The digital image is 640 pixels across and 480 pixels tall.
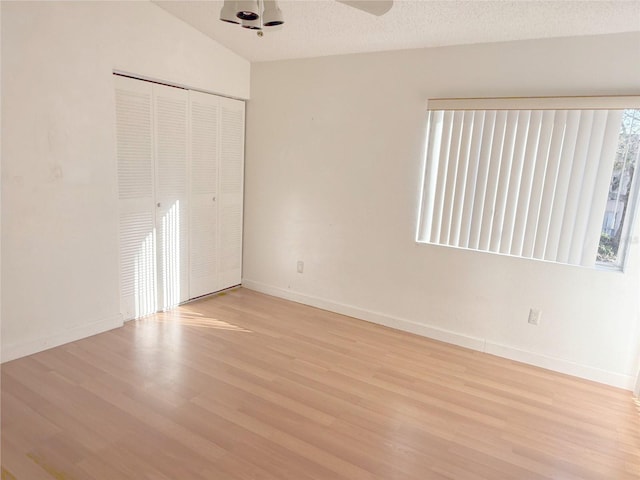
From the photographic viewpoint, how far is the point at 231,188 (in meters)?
4.30

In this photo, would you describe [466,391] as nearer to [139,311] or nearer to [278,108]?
[139,311]

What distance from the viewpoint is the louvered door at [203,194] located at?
3826 mm

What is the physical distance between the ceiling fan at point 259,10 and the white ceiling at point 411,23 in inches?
5.9

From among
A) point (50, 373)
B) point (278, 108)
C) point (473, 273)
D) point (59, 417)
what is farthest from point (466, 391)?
point (278, 108)

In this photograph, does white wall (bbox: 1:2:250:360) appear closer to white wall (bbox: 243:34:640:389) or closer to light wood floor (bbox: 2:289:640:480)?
light wood floor (bbox: 2:289:640:480)

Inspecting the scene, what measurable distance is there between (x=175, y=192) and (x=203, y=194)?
1.09ft

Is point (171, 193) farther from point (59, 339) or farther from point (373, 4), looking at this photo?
point (373, 4)

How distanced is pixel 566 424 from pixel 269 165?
327cm

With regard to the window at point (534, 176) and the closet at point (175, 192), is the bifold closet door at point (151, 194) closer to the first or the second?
the closet at point (175, 192)

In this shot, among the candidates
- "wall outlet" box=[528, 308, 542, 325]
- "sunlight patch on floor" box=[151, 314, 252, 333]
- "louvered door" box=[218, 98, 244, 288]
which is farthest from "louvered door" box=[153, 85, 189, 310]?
"wall outlet" box=[528, 308, 542, 325]

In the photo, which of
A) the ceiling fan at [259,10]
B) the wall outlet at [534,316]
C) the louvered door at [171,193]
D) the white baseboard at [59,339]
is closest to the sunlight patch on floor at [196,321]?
the louvered door at [171,193]

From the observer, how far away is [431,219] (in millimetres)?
3461

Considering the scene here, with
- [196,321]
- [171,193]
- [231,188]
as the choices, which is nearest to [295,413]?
[196,321]

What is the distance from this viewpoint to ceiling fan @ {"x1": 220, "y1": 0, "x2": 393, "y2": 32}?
178 centimetres
